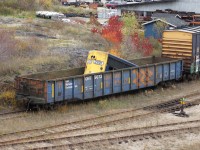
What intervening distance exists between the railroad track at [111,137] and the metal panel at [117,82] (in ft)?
16.8

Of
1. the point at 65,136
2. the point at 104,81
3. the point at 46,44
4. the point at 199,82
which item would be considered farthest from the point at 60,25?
the point at 65,136

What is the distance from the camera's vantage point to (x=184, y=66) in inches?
1166

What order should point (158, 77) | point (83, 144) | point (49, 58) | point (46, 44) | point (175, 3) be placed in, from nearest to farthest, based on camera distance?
1. point (83, 144)
2. point (158, 77)
3. point (49, 58)
4. point (46, 44)
5. point (175, 3)

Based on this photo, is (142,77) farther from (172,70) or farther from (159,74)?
(172,70)

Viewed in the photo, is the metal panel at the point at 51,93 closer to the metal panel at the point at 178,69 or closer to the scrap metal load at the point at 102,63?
the scrap metal load at the point at 102,63

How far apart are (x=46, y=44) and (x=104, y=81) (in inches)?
464

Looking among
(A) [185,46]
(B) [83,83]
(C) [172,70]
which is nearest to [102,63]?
(B) [83,83]

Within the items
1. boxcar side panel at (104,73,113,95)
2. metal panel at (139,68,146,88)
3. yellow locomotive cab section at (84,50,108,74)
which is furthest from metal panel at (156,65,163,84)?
boxcar side panel at (104,73,113,95)

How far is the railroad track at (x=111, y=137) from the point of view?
1625 centimetres

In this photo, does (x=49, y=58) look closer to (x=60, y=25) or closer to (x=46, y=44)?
(x=46, y=44)

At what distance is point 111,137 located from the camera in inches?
692

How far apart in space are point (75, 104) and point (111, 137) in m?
5.75

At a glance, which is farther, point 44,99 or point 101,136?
point 44,99

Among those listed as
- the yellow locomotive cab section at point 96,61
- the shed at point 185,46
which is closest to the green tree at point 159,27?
the shed at point 185,46
